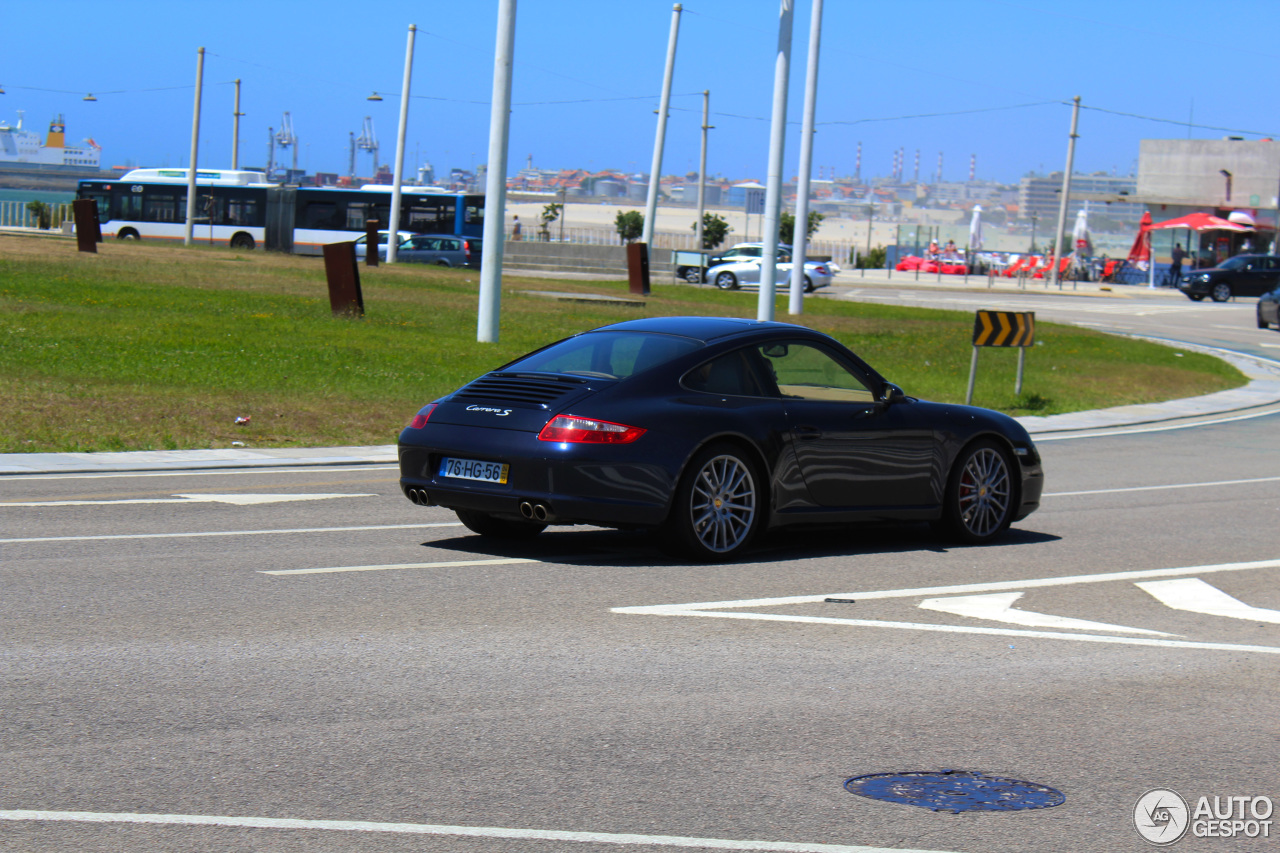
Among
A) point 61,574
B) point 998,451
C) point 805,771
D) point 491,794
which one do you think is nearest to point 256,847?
point 491,794

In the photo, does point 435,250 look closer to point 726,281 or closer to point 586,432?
point 726,281

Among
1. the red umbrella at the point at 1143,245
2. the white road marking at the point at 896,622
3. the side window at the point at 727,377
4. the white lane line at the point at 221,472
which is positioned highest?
the red umbrella at the point at 1143,245

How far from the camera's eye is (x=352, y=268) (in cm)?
2562

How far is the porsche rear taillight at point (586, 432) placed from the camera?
829cm

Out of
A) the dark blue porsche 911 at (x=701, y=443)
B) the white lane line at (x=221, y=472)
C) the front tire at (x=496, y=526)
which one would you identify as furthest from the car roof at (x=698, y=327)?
the white lane line at (x=221, y=472)

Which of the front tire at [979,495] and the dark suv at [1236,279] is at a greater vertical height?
the dark suv at [1236,279]

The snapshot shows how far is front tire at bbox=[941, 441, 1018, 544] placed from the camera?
9953mm

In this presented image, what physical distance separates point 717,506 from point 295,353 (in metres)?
12.0

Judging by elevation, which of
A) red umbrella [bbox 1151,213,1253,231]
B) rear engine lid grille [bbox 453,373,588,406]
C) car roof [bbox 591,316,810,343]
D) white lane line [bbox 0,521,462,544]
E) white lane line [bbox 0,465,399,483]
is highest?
red umbrella [bbox 1151,213,1253,231]

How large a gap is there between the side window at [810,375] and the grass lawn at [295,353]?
6415mm

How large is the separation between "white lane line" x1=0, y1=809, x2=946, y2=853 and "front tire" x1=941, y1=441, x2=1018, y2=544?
19.1 ft

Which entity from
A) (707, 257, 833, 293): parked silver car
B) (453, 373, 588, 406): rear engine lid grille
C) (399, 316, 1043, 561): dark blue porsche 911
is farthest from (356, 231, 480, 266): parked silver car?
(453, 373, 588, 406): rear engine lid grille

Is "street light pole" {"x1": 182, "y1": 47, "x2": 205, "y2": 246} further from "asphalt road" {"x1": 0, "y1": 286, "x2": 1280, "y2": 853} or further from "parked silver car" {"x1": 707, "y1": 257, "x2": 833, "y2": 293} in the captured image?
"asphalt road" {"x1": 0, "y1": 286, "x2": 1280, "y2": 853}

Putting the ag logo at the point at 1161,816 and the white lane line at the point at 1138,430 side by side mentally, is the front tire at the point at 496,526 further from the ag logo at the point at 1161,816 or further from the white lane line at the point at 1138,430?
the white lane line at the point at 1138,430
